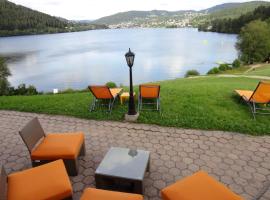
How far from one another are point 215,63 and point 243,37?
7.70 metres

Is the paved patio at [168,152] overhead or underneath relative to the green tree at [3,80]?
overhead

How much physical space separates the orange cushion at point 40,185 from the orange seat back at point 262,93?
5956 mm

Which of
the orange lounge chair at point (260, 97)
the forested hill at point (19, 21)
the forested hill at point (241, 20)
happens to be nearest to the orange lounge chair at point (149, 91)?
the orange lounge chair at point (260, 97)

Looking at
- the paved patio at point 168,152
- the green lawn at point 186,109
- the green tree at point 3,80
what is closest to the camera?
the paved patio at point 168,152

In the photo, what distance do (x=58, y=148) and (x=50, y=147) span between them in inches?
6.9

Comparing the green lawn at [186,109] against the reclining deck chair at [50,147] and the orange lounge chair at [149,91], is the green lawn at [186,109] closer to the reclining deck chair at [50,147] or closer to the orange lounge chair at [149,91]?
the orange lounge chair at [149,91]

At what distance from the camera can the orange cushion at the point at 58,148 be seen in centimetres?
470

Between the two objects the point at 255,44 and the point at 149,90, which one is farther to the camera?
the point at 255,44

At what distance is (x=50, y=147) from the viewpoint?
4.86 meters

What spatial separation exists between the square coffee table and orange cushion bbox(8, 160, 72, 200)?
2.08ft

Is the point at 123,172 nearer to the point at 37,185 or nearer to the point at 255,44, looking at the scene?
the point at 37,185

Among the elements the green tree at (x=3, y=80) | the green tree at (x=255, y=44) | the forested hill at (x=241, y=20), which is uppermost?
the forested hill at (x=241, y=20)

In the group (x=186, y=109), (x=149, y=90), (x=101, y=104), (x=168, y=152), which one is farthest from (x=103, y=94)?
(x=168, y=152)

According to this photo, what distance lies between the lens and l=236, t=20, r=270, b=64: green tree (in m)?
48.7
